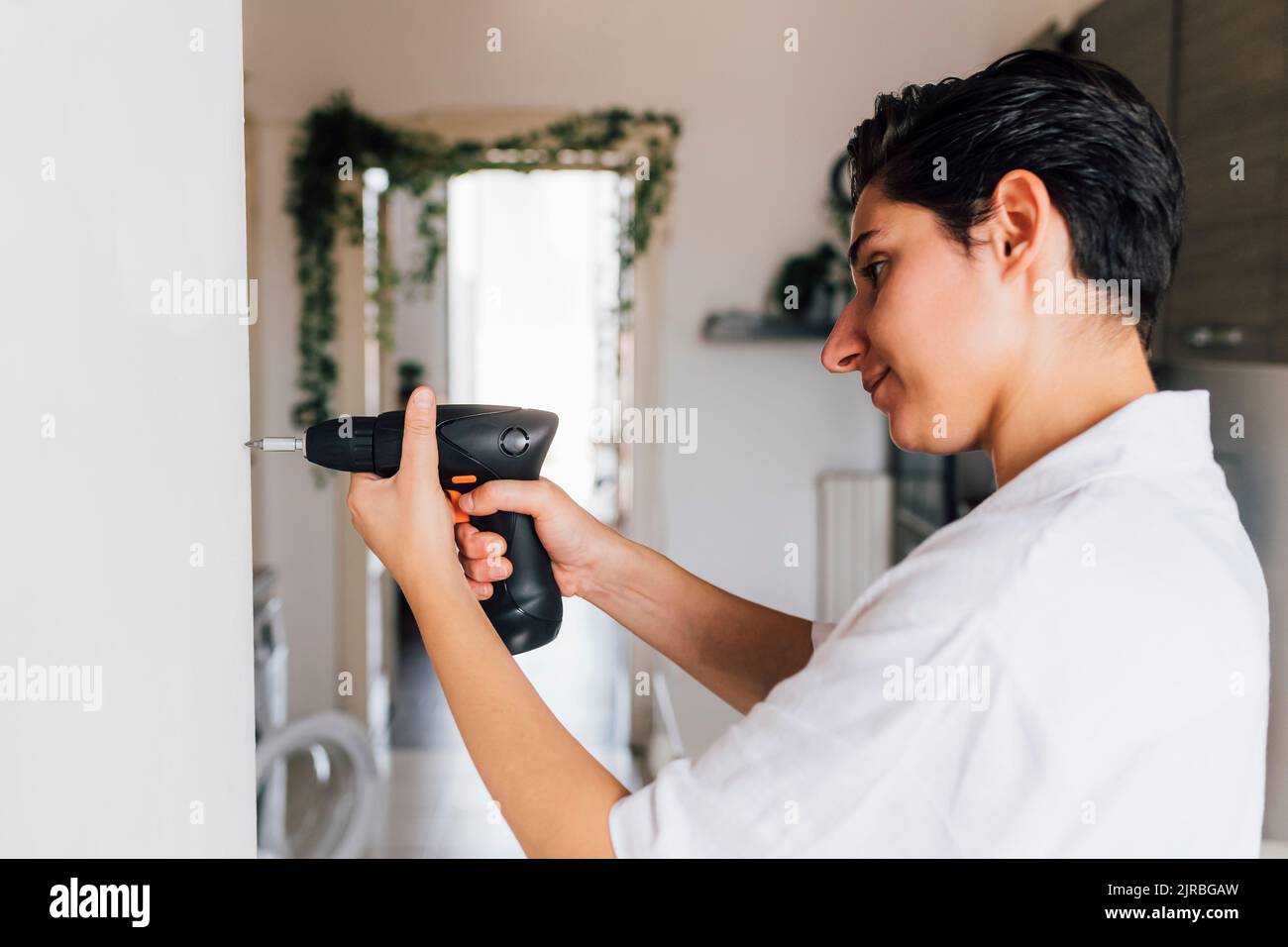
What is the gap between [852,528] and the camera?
10.8ft

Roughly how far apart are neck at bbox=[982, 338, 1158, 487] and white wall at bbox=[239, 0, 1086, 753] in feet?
8.05

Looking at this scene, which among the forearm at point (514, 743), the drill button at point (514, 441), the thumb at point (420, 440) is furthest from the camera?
the drill button at point (514, 441)

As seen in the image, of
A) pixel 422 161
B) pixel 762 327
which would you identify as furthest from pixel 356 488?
pixel 422 161

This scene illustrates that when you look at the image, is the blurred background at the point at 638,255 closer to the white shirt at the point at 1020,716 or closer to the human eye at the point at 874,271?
the human eye at the point at 874,271

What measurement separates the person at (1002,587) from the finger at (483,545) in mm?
173

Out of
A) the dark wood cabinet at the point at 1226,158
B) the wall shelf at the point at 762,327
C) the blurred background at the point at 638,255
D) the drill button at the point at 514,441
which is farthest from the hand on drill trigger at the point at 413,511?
the wall shelf at the point at 762,327

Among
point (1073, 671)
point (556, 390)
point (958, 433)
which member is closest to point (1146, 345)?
point (958, 433)

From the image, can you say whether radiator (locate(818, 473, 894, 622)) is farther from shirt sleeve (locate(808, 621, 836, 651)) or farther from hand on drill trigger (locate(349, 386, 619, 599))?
hand on drill trigger (locate(349, 386, 619, 599))

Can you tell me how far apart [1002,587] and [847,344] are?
0.97 feet

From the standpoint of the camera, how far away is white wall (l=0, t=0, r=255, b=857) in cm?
44

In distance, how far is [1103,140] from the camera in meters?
0.65

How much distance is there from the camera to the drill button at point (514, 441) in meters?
0.81

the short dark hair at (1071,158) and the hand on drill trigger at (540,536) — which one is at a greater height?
the short dark hair at (1071,158)

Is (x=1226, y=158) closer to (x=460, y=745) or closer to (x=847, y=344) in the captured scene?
(x=847, y=344)
